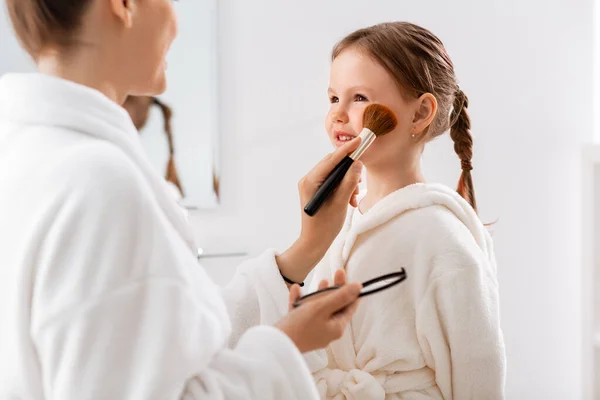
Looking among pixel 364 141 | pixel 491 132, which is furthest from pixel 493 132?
pixel 364 141

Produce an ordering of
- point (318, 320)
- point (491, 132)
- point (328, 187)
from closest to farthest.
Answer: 1. point (318, 320)
2. point (328, 187)
3. point (491, 132)

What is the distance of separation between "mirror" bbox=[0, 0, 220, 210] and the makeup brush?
32.6 inches

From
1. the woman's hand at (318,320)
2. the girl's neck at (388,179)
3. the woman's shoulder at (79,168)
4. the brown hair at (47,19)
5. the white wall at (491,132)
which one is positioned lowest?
the white wall at (491,132)

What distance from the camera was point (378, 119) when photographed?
851 millimetres

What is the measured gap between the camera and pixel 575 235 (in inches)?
86.9

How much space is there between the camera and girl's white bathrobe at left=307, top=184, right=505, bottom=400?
822mm

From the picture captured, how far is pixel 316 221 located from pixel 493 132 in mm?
1334

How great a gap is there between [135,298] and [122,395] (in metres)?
0.07

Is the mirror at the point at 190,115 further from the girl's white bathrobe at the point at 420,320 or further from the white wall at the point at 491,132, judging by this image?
the girl's white bathrobe at the point at 420,320

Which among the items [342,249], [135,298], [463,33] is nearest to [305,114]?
[463,33]

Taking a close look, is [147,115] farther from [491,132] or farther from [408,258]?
[491,132]

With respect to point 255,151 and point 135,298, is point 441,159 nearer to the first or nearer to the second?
point 255,151

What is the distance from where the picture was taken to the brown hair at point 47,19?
1.73 ft

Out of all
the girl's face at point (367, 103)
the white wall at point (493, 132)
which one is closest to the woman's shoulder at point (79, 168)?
the girl's face at point (367, 103)
